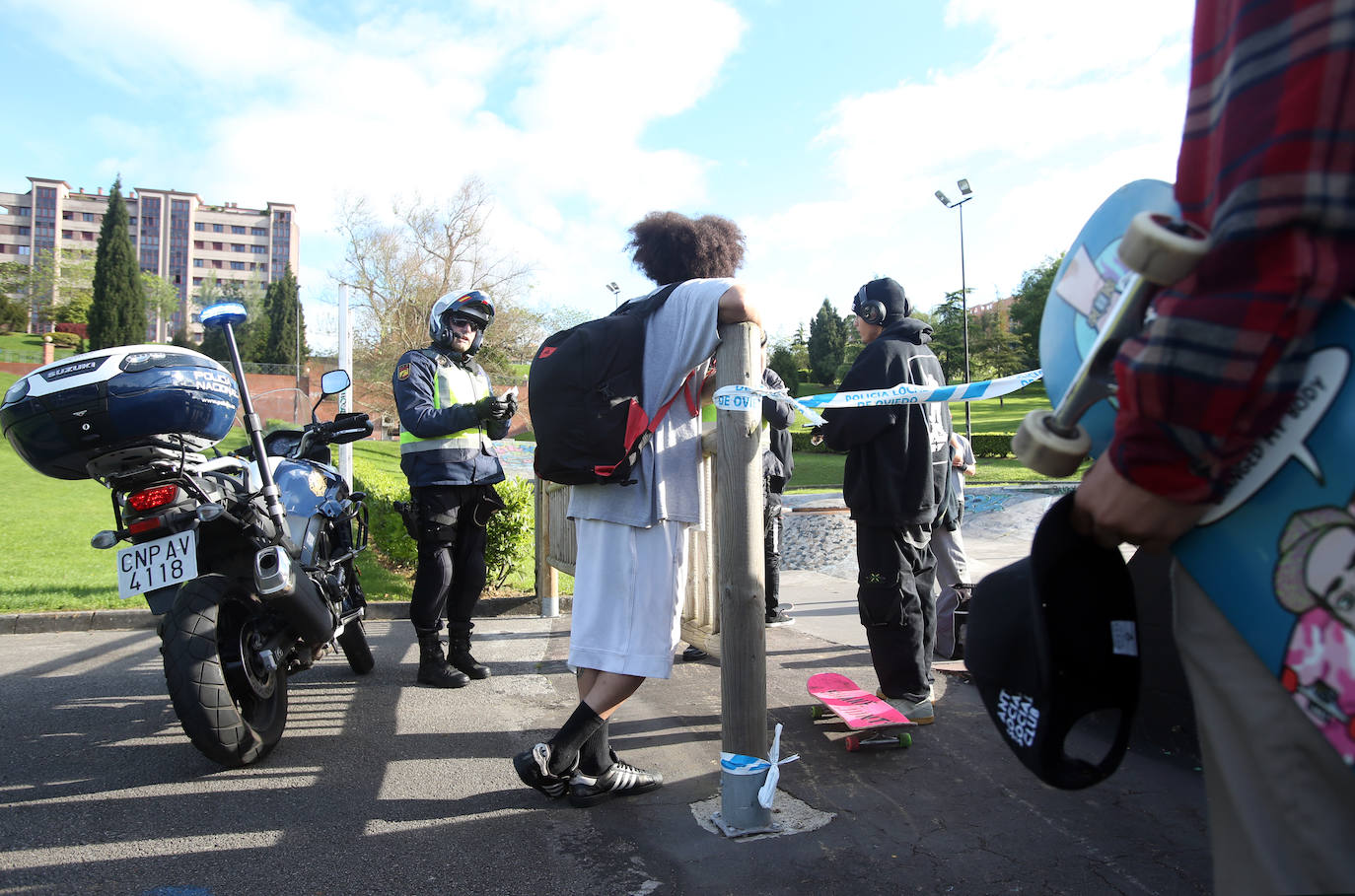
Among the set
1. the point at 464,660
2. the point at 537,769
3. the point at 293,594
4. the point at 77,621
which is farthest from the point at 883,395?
the point at 77,621

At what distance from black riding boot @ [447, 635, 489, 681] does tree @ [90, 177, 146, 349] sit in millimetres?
67229

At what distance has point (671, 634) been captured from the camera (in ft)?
8.23

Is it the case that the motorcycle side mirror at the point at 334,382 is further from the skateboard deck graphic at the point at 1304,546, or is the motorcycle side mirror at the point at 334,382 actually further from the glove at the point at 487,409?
the skateboard deck graphic at the point at 1304,546

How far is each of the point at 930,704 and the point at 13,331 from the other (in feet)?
339

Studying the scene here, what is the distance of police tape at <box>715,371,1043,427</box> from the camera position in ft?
8.07

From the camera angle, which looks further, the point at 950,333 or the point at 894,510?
the point at 950,333

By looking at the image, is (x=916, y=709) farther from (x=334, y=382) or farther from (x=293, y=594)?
(x=334, y=382)

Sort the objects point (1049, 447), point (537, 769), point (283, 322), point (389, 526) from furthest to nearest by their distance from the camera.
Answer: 1. point (283, 322)
2. point (389, 526)
3. point (537, 769)
4. point (1049, 447)

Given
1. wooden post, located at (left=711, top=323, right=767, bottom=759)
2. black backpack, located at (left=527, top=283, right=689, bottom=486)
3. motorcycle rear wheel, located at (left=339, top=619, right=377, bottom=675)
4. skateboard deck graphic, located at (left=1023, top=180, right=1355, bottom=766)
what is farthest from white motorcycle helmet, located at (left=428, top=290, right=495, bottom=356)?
skateboard deck graphic, located at (left=1023, top=180, right=1355, bottom=766)

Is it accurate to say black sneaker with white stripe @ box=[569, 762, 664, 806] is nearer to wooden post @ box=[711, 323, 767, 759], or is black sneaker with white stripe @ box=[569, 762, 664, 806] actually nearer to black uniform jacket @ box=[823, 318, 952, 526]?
wooden post @ box=[711, 323, 767, 759]

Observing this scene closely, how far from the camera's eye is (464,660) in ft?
13.8

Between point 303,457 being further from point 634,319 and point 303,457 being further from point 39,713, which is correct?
point 634,319

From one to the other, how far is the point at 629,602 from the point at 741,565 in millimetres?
367

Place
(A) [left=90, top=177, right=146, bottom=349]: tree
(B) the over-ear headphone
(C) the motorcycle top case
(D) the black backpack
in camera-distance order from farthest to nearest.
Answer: (A) [left=90, top=177, right=146, bottom=349]: tree → (B) the over-ear headphone → (C) the motorcycle top case → (D) the black backpack
